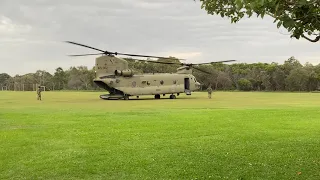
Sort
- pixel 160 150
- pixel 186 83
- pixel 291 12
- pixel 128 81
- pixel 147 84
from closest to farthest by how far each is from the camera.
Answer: pixel 291 12
pixel 160 150
pixel 128 81
pixel 147 84
pixel 186 83

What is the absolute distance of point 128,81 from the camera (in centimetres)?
4147

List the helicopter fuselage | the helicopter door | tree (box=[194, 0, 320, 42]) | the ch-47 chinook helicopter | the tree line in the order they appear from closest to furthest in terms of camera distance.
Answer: tree (box=[194, 0, 320, 42]) < the ch-47 chinook helicopter < the helicopter fuselage < the helicopter door < the tree line

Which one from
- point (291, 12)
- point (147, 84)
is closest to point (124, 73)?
point (147, 84)

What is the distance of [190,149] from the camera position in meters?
11.0

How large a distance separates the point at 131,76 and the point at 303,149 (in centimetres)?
3205

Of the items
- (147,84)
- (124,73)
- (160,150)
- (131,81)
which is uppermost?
(124,73)

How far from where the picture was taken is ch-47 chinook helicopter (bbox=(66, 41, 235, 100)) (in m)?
40.2

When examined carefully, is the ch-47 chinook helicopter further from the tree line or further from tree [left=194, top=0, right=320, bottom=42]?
the tree line

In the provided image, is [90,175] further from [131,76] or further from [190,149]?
[131,76]

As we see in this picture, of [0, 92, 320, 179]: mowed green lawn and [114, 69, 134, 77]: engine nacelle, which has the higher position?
[114, 69, 134, 77]: engine nacelle

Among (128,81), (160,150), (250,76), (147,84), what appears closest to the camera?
(160,150)

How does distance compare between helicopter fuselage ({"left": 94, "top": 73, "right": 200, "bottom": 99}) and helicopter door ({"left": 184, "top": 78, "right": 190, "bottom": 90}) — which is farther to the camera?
helicopter door ({"left": 184, "top": 78, "right": 190, "bottom": 90})

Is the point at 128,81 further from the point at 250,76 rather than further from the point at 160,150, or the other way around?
the point at 250,76

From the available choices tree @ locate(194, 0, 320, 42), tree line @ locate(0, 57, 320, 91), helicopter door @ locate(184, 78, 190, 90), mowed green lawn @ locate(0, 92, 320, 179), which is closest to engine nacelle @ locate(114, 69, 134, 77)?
helicopter door @ locate(184, 78, 190, 90)
